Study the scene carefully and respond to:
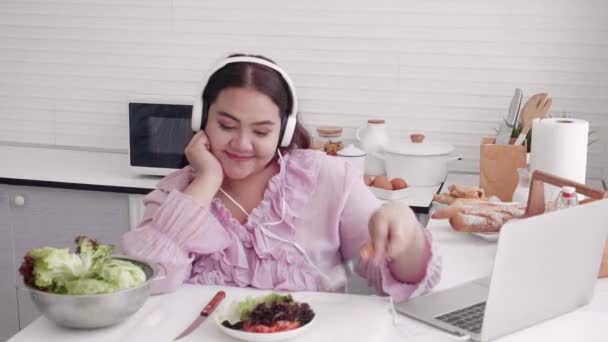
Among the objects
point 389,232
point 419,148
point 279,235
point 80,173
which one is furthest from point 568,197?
point 80,173

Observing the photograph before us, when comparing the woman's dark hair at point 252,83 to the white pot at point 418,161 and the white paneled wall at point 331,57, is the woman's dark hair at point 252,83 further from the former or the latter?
the white paneled wall at point 331,57

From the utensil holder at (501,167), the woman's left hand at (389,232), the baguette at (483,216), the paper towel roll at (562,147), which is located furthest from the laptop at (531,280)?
the utensil holder at (501,167)

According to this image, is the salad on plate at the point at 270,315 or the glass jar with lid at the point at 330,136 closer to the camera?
the salad on plate at the point at 270,315

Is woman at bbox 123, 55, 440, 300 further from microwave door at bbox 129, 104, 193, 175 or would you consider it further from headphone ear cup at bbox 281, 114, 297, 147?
microwave door at bbox 129, 104, 193, 175

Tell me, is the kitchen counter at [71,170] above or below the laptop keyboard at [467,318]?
above

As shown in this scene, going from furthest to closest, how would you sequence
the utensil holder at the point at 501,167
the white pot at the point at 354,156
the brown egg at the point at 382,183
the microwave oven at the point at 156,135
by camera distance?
the microwave oven at the point at 156,135, the white pot at the point at 354,156, the brown egg at the point at 382,183, the utensil holder at the point at 501,167

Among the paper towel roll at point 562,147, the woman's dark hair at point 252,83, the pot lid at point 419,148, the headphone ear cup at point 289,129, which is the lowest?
the pot lid at point 419,148

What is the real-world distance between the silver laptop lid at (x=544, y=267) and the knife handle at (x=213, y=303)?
487 millimetres

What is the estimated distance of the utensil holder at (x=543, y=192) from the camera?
1.82m

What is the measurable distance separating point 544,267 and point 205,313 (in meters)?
0.61

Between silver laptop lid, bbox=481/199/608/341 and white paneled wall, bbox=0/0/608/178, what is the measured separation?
1.55m

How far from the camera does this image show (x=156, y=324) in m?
1.49

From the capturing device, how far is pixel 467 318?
154 cm

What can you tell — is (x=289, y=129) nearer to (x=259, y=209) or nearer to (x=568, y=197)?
(x=259, y=209)
